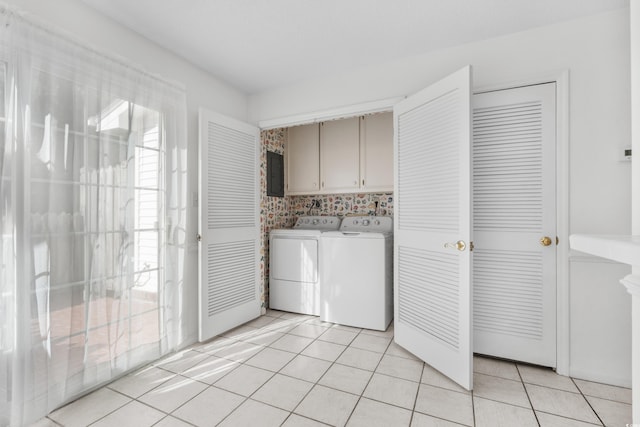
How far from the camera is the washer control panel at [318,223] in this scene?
378cm

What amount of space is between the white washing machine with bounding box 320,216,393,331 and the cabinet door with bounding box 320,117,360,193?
2.60 ft

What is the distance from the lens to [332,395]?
184 cm

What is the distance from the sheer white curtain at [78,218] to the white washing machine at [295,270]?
123 cm

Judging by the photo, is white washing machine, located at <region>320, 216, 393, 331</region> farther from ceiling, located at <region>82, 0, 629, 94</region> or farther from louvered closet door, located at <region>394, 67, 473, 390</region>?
ceiling, located at <region>82, 0, 629, 94</region>

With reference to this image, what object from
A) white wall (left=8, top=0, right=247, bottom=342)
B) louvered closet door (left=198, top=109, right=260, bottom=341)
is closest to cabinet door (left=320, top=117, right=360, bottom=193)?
louvered closet door (left=198, top=109, right=260, bottom=341)

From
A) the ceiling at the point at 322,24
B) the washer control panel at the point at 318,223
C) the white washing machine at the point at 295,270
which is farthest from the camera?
the washer control panel at the point at 318,223

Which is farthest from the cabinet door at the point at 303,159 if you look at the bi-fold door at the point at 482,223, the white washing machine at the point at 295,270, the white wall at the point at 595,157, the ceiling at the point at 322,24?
the white wall at the point at 595,157

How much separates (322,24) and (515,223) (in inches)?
77.1

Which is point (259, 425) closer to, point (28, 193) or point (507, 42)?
point (28, 193)

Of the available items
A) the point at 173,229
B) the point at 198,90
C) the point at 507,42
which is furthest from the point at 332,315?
the point at 507,42

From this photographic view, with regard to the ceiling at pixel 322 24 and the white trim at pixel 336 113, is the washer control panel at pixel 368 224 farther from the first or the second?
the ceiling at pixel 322 24

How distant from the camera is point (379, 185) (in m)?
3.43

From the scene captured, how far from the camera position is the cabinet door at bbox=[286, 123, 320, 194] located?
150 inches

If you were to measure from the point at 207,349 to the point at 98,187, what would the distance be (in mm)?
1476
